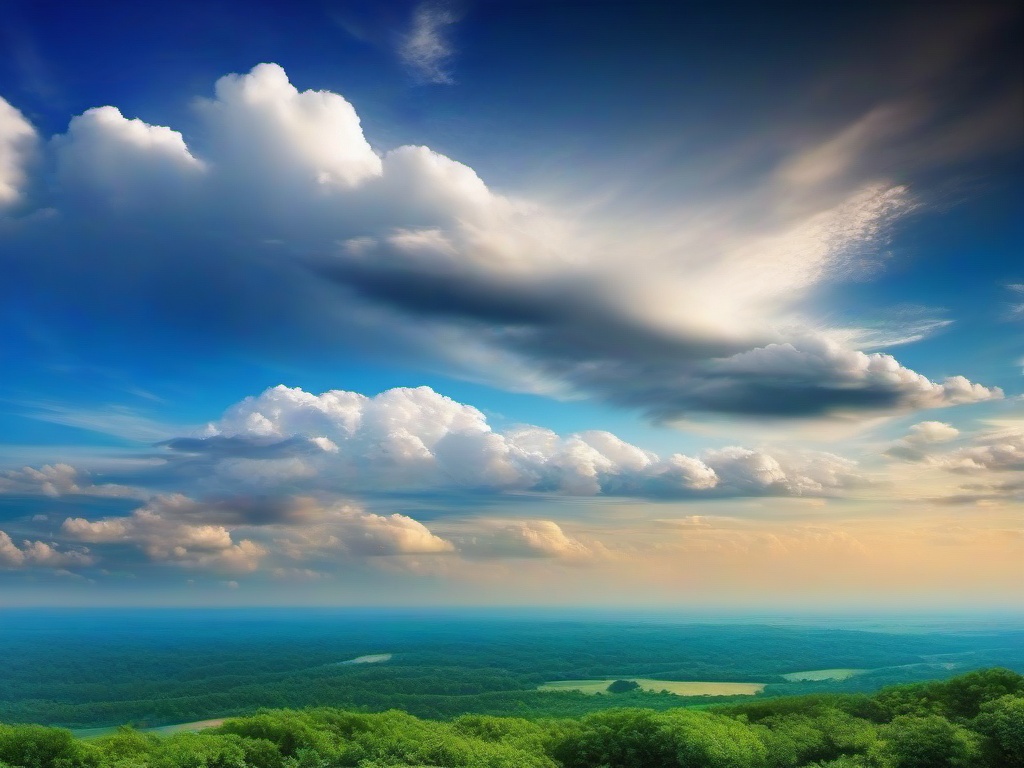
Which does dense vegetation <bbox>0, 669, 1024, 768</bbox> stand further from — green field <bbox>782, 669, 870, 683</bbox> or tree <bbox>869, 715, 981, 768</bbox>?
green field <bbox>782, 669, 870, 683</bbox>

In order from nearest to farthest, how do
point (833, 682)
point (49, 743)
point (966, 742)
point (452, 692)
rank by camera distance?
1. point (966, 742)
2. point (49, 743)
3. point (452, 692)
4. point (833, 682)

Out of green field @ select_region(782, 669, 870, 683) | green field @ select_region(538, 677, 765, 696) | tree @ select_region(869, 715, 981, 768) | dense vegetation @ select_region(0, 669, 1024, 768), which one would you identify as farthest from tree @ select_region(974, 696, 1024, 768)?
green field @ select_region(782, 669, 870, 683)

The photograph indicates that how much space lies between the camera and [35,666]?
19388 cm

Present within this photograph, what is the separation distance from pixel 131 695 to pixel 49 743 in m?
132

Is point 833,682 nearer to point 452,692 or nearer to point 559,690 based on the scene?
point 559,690

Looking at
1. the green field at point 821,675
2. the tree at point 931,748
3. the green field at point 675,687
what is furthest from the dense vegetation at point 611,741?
the green field at point 821,675

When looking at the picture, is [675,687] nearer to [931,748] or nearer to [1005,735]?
[1005,735]

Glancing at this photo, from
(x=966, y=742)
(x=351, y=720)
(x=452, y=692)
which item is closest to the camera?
(x=966, y=742)

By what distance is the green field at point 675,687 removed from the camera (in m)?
144

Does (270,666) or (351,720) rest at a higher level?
(351,720)

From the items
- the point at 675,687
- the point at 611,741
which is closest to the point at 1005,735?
the point at 611,741

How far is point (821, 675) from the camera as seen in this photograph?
171 meters

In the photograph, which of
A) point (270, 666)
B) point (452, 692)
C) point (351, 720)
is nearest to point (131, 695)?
point (270, 666)

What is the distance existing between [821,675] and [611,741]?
508 ft
